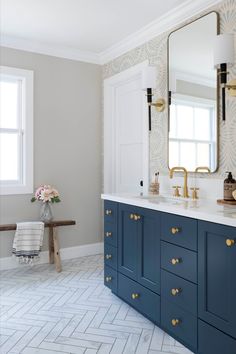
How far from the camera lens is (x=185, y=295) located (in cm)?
199

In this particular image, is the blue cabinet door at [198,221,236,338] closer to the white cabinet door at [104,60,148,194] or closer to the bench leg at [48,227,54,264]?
the white cabinet door at [104,60,148,194]

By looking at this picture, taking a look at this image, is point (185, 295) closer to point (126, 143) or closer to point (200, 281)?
point (200, 281)

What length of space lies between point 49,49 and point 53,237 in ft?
7.16

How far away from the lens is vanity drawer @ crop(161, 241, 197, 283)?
1927 mm

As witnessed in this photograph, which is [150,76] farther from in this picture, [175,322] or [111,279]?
[175,322]

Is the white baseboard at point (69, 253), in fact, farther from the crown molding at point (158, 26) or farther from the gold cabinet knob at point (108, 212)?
the crown molding at point (158, 26)

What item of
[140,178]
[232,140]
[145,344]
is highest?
[232,140]

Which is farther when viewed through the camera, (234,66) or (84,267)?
(84,267)

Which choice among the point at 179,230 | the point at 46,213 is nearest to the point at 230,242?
the point at 179,230

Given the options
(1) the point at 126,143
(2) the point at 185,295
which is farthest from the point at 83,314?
(1) the point at 126,143

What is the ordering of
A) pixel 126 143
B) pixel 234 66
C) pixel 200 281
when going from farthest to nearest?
pixel 126 143 → pixel 234 66 → pixel 200 281

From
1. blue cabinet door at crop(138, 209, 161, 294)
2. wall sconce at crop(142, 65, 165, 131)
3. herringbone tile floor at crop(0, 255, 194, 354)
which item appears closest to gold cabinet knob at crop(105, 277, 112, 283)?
herringbone tile floor at crop(0, 255, 194, 354)

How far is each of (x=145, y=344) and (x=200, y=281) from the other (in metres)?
0.63

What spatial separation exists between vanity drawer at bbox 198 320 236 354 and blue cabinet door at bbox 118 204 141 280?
743mm
